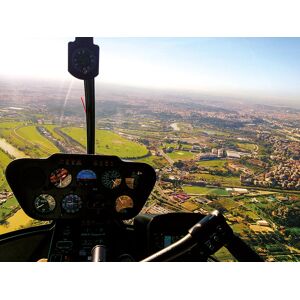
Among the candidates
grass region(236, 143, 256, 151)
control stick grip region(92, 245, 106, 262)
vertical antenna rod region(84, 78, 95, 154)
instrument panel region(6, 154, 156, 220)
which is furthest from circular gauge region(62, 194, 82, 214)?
grass region(236, 143, 256, 151)

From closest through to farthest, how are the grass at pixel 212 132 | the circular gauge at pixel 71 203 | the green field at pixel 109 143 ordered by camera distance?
the circular gauge at pixel 71 203 < the green field at pixel 109 143 < the grass at pixel 212 132

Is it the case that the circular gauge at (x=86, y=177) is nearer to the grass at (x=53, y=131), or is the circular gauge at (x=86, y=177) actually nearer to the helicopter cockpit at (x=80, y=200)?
the helicopter cockpit at (x=80, y=200)

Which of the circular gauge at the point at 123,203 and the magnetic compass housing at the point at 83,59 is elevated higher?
the magnetic compass housing at the point at 83,59

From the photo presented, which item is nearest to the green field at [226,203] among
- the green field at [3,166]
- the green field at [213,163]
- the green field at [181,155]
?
the green field at [213,163]

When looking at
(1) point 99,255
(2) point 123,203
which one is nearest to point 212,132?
(2) point 123,203

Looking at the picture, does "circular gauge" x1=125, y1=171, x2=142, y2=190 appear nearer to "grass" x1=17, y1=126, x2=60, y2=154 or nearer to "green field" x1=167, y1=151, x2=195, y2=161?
"grass" x1=17, y1=126, x2=60, y2=154

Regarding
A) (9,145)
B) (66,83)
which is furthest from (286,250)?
(9,145)
